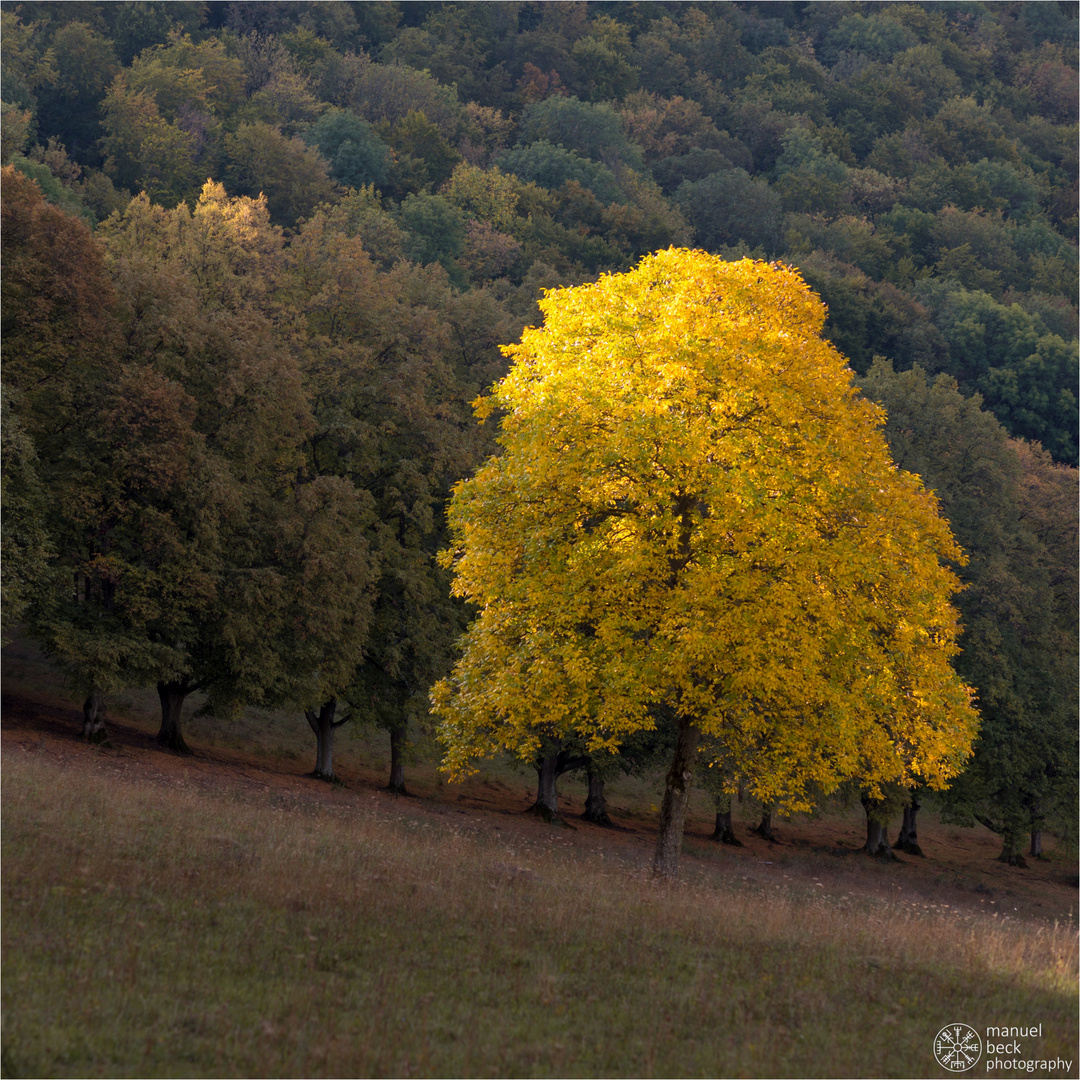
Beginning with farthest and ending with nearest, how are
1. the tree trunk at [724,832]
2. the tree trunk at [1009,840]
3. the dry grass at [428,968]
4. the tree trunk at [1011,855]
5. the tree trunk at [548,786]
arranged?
1. the tree trunk at [1011,855]
2. the tree trunk at [724,832]
3. the tree trunk at [1009,840]
4. the tree trunk at [548,786]
5. the dry grass at [428,968]

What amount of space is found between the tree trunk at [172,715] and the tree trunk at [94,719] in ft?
9.21

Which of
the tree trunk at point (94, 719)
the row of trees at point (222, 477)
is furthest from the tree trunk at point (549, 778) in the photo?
the tree trunk at point (94, 719)

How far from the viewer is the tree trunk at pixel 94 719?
3397cm

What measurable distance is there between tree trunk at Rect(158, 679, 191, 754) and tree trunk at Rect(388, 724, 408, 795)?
799 cm

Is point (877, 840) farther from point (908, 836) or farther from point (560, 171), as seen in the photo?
point (560, 171)

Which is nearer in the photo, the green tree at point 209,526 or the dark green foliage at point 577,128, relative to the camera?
the green tree at point 209,526

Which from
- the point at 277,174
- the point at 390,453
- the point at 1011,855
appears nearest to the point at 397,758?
the point at 390,453

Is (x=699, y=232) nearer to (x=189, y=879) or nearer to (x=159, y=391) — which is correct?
(x=159, y=391)

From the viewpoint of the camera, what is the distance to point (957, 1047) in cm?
1098

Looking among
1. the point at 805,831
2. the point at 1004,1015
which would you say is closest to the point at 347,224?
the point at 805,831

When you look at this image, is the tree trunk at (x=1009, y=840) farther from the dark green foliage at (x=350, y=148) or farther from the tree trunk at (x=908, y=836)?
the dark green foliage at (x=350, y=148)

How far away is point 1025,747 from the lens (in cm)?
4481

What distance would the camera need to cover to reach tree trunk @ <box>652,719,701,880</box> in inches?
867

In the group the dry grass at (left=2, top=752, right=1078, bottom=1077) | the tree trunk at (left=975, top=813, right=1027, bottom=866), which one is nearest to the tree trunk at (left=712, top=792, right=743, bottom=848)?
the tree trunk at (left=975, top=813, right=1027, bottom=866)
